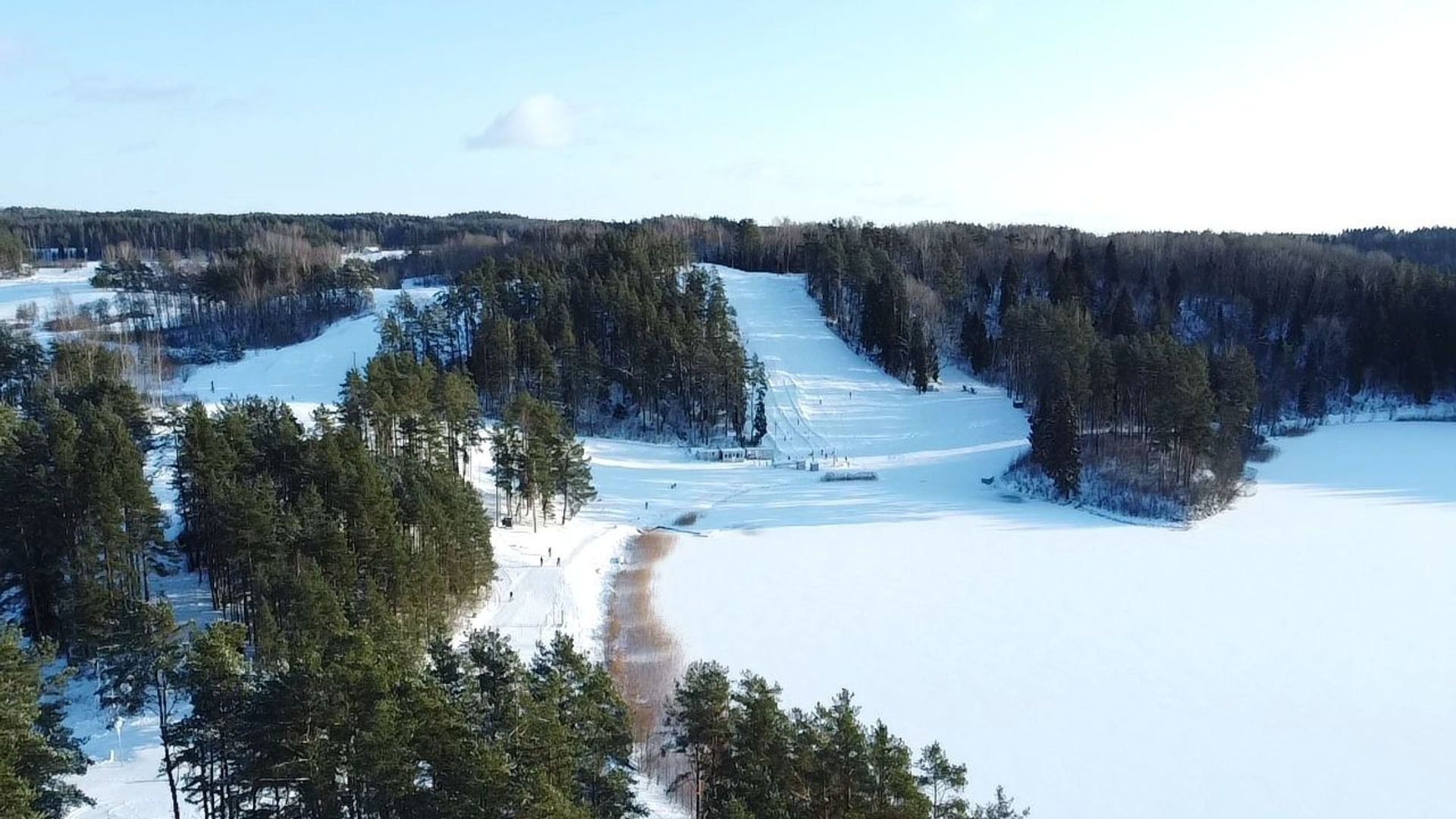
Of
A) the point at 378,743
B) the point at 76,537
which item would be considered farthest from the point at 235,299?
the point at 378,743

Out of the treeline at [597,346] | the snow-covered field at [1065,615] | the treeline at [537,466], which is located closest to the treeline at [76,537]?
the snow-covered field at [1065,615]

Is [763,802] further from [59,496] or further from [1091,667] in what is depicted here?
[59,496]

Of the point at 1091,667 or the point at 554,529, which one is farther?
the point at 554,529

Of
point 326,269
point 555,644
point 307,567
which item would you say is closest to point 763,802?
point 555,644

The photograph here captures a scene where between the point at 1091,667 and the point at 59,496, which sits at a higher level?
the point at 59,496

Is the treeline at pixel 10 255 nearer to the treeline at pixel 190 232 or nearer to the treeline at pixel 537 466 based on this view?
the treeline at pixel 190 232

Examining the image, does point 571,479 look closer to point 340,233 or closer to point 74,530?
point 74,530

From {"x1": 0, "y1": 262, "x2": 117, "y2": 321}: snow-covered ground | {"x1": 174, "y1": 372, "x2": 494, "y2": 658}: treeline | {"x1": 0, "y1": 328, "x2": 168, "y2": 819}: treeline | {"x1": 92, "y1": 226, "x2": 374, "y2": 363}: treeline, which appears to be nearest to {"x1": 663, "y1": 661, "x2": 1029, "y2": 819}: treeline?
{"x1": 174, "y1": 372, "x2": 494, "y2": 658}: treeline
